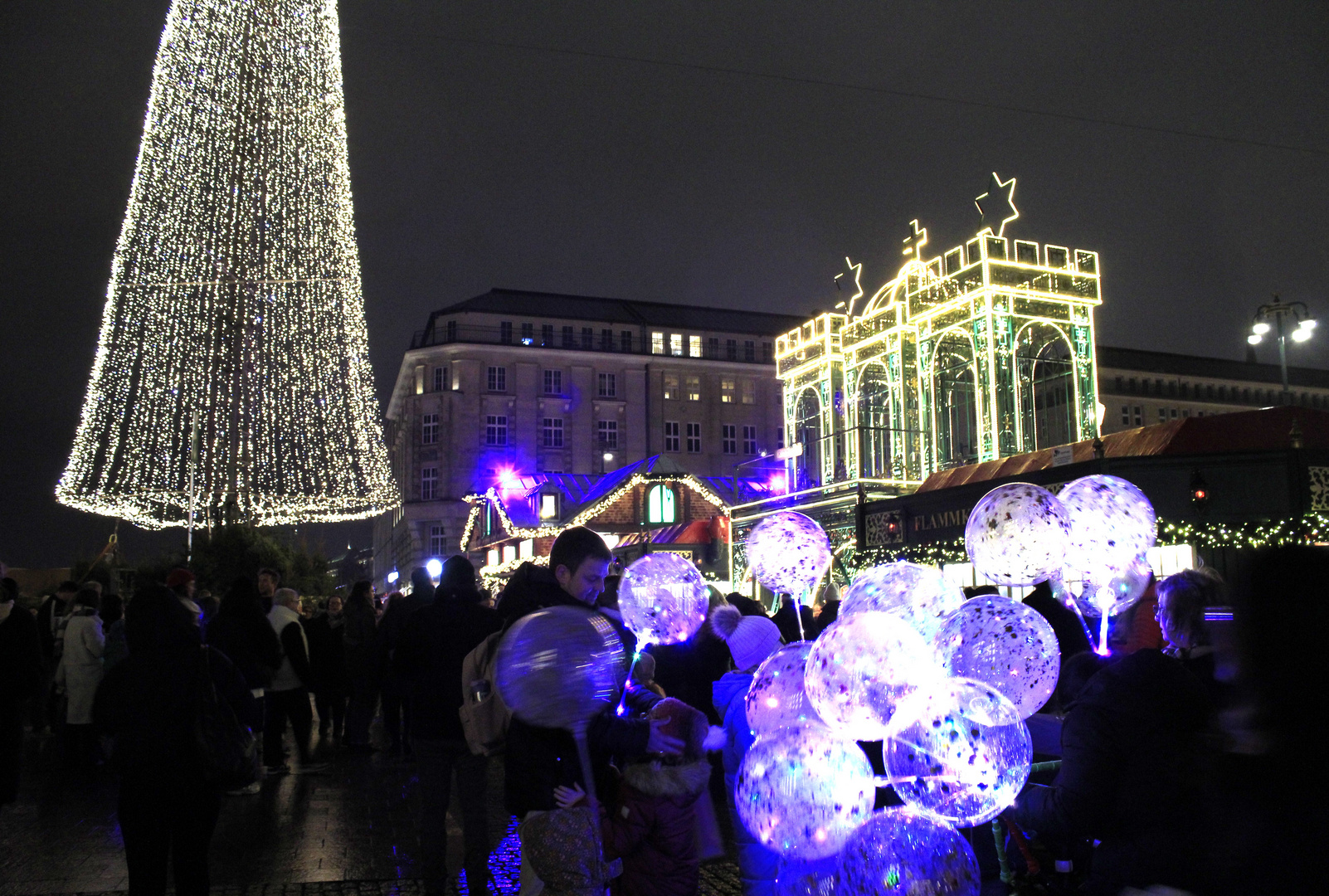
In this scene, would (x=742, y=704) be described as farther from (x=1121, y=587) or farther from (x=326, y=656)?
(x=326, y=656)

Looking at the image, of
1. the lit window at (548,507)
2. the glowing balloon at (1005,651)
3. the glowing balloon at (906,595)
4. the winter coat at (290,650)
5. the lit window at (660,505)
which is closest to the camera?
the glowing balloon at (1005,651)

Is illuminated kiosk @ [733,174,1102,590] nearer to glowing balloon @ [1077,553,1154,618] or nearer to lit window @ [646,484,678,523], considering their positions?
glowing balloon @ [1077,553,1154,618]

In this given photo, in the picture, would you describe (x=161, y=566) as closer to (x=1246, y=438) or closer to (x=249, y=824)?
(x=249, y=824)

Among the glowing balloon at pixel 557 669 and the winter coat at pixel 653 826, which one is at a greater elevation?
the glowing balloon at pixel 557 669

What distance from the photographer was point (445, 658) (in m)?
5.17

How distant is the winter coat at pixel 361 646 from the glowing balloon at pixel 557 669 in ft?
26.1

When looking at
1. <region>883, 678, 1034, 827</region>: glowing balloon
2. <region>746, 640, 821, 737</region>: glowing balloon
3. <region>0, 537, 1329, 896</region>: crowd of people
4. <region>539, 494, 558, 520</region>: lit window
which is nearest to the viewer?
<region>0, 537, 1329, 896</region>: crowd of people

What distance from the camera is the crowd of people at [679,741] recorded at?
73.6 inches

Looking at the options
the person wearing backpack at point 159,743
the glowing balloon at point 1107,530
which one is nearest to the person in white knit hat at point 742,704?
the glowing balloon at point 1107,530

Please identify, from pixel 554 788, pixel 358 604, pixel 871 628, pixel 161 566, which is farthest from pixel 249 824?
pixel 161 566

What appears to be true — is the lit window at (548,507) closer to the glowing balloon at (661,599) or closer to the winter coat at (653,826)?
the glowing balloon at (661,599)

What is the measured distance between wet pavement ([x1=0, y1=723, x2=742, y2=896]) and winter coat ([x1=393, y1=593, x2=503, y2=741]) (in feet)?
3.36

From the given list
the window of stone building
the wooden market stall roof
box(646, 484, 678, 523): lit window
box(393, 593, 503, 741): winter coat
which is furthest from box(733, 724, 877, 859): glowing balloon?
the window of stone building

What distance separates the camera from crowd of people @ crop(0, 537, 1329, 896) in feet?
6.13
